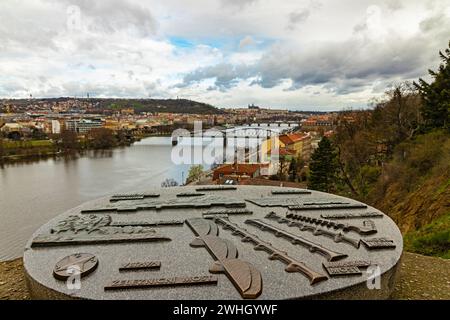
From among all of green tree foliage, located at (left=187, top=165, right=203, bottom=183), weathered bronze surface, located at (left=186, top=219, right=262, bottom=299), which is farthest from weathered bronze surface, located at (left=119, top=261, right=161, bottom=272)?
green tree foliage, located at (left=187, top=165, right=203, bottom=183)

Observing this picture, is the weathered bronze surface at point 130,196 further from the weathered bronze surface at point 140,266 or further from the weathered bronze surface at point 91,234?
the weathered bronze surface at point 140,266

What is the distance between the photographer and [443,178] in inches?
451

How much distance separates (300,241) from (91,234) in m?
2.69

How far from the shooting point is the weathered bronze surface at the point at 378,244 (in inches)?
162

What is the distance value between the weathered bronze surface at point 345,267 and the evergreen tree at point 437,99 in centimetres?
1590

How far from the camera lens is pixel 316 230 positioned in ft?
15.3

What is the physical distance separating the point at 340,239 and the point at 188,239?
192cm

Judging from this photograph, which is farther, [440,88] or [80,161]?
[80,161]

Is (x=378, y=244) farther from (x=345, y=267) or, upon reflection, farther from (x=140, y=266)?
(x=140, y=266)

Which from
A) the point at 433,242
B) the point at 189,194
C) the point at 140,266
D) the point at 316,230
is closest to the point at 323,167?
the point at 433,242

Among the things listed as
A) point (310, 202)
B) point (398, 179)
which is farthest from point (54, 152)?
point (310, 202)

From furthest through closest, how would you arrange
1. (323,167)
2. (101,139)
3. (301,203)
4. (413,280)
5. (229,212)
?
(101,139) < (323,167) < (301,203) < (229,212) < (413,280)

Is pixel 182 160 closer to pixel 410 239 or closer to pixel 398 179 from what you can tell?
pixel 398 179

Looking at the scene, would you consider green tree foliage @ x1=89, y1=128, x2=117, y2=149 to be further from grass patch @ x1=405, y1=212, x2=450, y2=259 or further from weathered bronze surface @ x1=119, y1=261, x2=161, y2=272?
weathered bronze surface @ x1=119, y1=261, x2=161, y2=272
